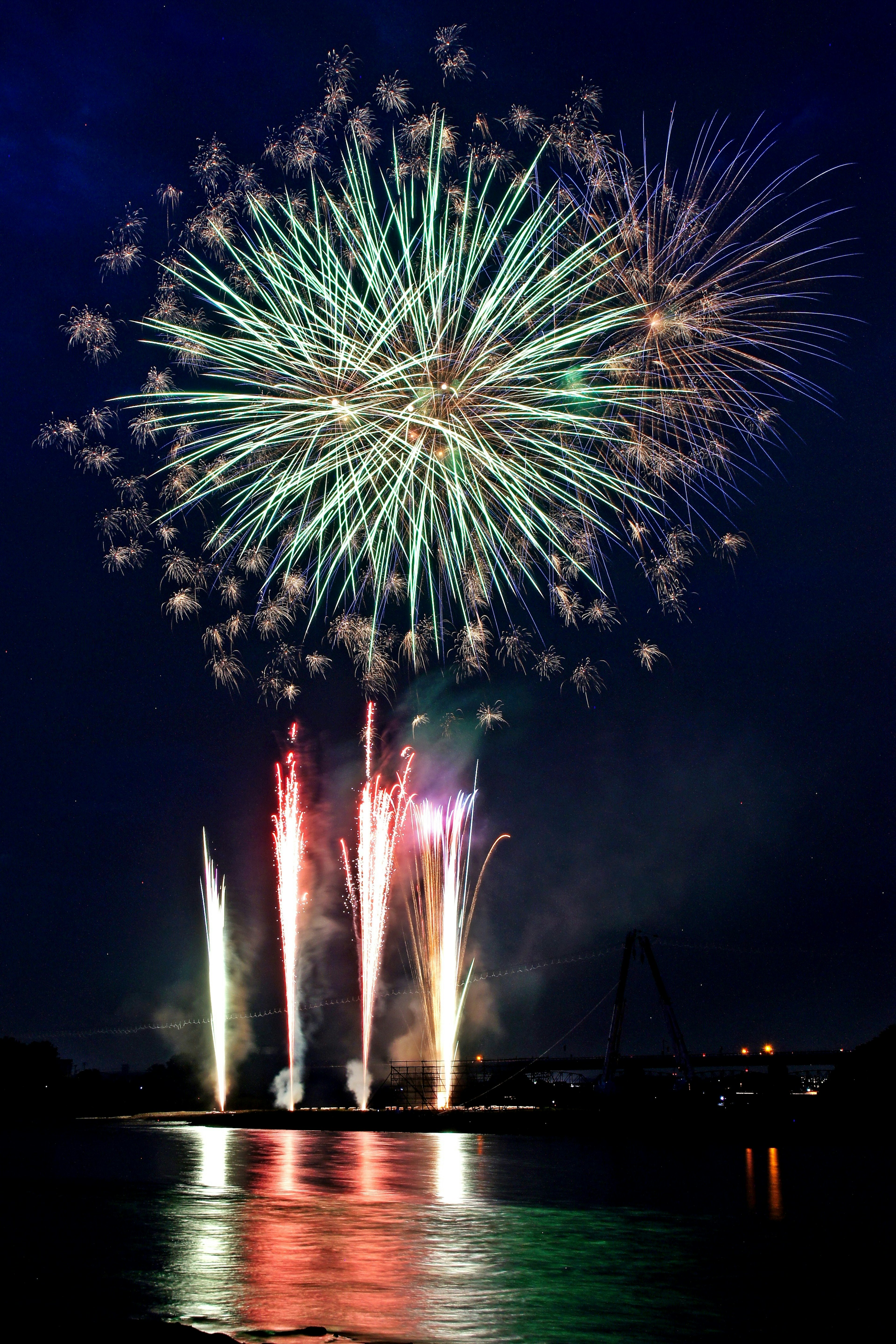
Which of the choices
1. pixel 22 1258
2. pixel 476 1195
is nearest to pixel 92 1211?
pixel 22 1258

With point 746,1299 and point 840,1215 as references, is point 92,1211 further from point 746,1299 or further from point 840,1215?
point 840,1215

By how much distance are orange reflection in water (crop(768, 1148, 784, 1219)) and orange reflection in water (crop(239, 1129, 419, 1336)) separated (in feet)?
21.3

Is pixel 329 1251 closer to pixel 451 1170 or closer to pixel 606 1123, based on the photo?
pixel 451 1170

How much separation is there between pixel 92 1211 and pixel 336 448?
16053 millimetres

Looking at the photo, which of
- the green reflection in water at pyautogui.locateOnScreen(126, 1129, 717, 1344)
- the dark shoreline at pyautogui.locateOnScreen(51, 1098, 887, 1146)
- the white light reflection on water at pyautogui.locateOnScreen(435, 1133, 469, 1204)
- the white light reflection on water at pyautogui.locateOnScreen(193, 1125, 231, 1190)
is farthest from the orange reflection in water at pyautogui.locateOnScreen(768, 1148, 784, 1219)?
the white light reflection on water at pyautogui.locateOnScreen(193, 1125, 231, 1190)

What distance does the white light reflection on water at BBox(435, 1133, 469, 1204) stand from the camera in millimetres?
20438

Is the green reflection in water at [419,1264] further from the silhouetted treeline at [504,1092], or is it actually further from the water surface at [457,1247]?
the silhouetted treeline at [504,1092]

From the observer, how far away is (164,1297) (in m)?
10.5

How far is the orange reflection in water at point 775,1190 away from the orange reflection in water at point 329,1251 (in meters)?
6.49

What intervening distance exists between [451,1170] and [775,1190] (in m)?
8.45

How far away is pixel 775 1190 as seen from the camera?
22406 mm

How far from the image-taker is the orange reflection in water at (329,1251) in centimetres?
983

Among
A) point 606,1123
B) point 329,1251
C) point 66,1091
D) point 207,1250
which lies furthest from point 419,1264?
point 66,1091

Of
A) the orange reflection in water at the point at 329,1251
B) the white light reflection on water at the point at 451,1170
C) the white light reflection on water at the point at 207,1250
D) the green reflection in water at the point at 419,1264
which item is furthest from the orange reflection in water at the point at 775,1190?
the white light reflection on water at the point at 207,1250
